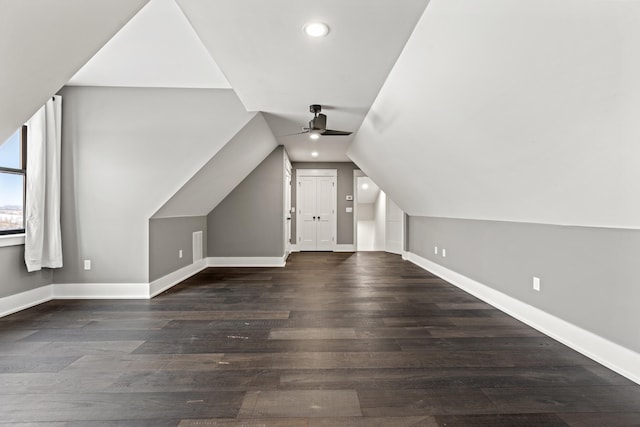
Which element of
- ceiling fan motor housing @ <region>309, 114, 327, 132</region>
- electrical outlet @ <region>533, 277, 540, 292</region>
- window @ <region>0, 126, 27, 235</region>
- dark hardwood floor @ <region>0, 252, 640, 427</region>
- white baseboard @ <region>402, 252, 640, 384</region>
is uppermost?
ceiling fan motor housing @ <region>309, 114, 327, 132</region>

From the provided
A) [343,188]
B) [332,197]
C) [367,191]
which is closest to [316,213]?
[332,197]

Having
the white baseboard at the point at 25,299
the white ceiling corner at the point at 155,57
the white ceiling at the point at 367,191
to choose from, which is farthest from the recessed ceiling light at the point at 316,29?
the white ceiling at the point at 367,191

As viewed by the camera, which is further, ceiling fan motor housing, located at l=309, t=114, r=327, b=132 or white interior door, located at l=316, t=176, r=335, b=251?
white interior door, located at l=316, t=176, r=335, b=251

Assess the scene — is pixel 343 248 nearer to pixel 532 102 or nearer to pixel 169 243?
pixel 169 243

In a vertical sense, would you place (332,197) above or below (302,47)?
below

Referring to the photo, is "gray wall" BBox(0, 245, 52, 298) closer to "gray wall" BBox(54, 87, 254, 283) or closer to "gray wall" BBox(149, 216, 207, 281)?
"gray wall" BBox(54, 87, 254, 283)

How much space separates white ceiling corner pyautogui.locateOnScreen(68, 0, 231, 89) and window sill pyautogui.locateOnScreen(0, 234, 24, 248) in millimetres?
1806

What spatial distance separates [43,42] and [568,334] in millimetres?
3995

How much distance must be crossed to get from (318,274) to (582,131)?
13.9 feet

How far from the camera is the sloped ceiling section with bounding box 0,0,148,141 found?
1383mm

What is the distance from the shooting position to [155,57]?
3.02m

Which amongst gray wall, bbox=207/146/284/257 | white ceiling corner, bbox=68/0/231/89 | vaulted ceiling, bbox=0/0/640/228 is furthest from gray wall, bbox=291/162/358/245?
white ceiling corner, bbox=68/0/231/89

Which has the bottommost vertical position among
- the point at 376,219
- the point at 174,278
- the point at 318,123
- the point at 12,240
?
the point at 174,278

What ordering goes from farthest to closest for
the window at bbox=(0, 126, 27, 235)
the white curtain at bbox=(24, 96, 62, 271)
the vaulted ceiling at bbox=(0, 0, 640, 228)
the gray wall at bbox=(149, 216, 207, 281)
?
the gray wall at bbox=(149, 216, 207, 281) → the white curtain at bbox=(24, 96, 62, 271) → the window at bbox=(0, 126, 27, 235) → the vaulted ceiling at bbox=(0, 0, 640, 228)
